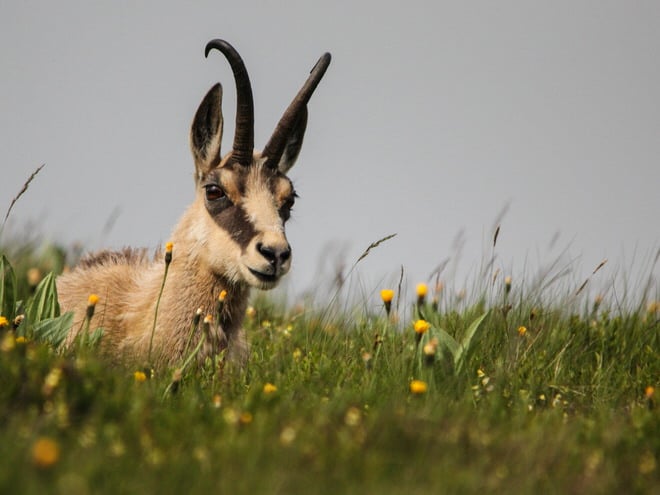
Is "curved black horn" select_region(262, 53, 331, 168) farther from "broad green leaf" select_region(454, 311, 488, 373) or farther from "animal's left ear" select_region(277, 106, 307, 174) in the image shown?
"broad green leaf" select_region(454, 311, 488, 373)

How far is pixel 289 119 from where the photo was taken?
754cm

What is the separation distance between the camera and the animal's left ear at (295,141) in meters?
8.16

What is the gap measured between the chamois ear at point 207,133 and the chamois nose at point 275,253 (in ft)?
4.54

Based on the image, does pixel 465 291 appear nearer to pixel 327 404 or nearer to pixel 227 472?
pixel 327 404

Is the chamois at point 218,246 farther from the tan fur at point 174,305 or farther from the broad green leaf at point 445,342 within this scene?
the broad green leaf at point 445,342

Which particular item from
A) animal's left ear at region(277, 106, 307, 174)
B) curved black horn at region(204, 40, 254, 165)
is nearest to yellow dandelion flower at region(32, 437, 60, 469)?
curved black horn at region(204, 40, 254, 165)

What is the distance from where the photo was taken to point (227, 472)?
11.0 ft

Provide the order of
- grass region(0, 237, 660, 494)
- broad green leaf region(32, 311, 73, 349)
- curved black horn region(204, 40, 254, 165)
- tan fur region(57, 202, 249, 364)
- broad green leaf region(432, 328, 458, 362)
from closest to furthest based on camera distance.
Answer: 1. grass region(0, 237, 660, 494)
2. broad green leaf region(432, 328, 458, 362)
3. broad green leaf region(32, 311, 73, 349)
4. tan fur region(57, 202, 249, 364)
5. curved black horn region(204, 40, 254, 165)

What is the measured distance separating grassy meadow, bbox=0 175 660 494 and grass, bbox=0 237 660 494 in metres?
0.01

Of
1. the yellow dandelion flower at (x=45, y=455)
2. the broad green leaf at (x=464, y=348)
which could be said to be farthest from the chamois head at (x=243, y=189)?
the yellow dandelion flower at (x=45, y=455)

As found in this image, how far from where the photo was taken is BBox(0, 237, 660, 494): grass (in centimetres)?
335

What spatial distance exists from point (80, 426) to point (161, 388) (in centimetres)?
125

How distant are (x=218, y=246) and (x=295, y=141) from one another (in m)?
1.74

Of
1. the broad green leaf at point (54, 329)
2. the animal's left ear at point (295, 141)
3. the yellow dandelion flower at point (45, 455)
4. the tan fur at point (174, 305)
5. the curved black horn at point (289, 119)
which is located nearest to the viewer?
the yellow dandelion flower at point (45, 455)
